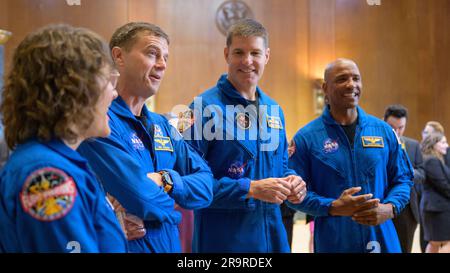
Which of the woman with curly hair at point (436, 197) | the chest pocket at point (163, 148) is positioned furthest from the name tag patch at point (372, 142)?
the woman with curly hair at point (436, 197)

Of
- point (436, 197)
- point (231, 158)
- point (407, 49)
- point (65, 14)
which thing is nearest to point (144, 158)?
point (231, 158)

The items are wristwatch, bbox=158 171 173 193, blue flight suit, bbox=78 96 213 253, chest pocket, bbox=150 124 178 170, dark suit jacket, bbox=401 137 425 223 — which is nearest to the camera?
blue flight suit, bbox=78 96 213 253

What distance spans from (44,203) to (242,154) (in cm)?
145

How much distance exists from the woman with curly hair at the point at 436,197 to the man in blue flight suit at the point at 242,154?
8.94 ft

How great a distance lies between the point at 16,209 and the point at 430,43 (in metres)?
3.29

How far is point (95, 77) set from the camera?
120cm

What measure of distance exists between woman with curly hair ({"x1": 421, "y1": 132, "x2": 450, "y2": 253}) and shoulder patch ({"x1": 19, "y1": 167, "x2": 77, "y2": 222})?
13.9 feet

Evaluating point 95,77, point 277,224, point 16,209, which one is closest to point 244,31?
point 277,224

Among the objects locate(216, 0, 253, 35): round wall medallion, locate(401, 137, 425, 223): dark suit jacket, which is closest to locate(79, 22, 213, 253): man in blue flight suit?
locate(401, 137, 425, 223): dark suit jacket

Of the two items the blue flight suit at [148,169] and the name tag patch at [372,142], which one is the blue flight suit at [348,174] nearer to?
the name tag patch at [372,142]

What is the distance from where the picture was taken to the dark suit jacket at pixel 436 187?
4.73 meters

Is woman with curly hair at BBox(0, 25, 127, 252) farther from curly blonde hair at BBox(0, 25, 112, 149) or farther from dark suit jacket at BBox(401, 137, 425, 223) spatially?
dark suit jacket at BBox(401, 137, 425, 223)

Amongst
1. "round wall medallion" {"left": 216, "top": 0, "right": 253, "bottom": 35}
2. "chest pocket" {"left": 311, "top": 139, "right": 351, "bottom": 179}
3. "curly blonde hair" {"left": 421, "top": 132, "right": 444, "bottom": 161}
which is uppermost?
"round wall medallion" {"left": 216, "top": 0, "right": 253, "bottom": 35}

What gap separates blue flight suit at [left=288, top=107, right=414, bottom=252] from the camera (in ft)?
8.48
